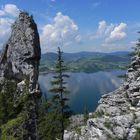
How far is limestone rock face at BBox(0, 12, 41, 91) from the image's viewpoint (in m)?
85.9

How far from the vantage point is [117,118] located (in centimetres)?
3200

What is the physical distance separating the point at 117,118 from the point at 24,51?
2283 inches

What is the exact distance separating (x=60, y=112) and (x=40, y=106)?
26.0 metres

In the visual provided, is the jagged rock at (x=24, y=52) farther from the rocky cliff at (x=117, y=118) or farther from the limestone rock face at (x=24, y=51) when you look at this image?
the rocky cliff at (x=117, y=118)

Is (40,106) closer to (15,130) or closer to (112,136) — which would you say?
(15,130)

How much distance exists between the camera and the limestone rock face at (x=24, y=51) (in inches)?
3383

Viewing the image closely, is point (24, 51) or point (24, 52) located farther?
point (24, 51)

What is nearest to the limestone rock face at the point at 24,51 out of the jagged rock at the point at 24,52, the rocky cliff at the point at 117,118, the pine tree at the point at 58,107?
the jagged rock at the point at 24,52

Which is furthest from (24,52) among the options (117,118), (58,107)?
(117,118)

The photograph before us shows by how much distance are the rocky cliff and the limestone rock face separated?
158ft

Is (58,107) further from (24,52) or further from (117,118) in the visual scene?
(24,52)

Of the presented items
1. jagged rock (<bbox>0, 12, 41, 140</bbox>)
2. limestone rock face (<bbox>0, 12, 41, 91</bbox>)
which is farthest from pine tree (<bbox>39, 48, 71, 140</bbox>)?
limestone rock face (<bbox>0, 12, 41, 91</bbox>)

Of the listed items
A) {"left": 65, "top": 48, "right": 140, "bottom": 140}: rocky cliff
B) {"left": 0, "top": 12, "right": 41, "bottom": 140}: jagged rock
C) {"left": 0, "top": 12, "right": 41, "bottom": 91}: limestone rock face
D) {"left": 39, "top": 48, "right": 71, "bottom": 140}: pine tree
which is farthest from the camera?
{"left": 0, "top": 12, "right": 41, "bottom": 91}: limestone rock face

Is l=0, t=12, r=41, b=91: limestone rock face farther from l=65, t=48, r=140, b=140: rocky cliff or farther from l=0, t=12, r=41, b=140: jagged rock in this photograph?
l=65, t=48, r=140, b=140: rocky cliff
